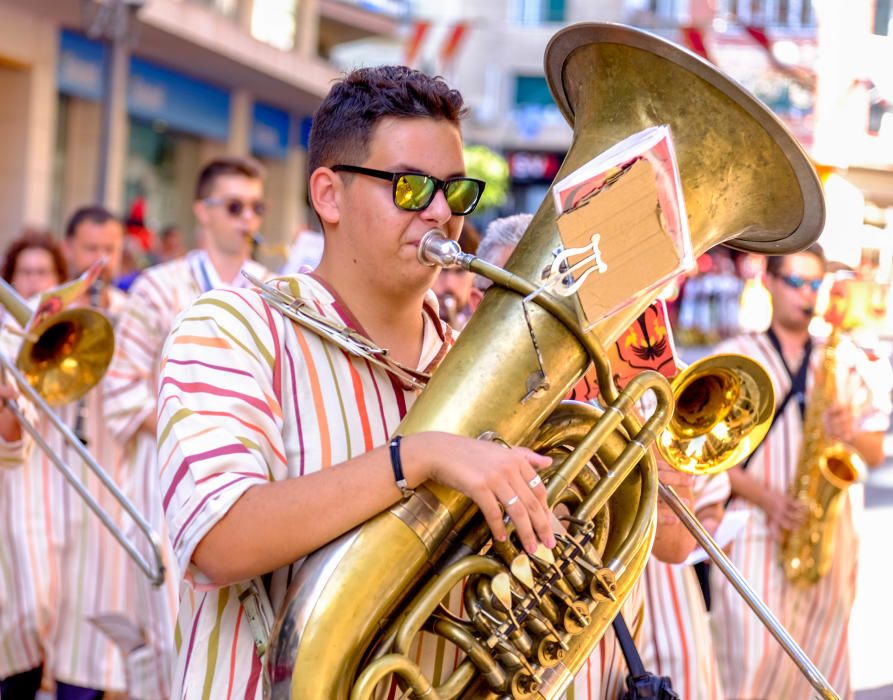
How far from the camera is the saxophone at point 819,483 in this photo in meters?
5.30

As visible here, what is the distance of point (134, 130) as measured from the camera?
20797 millimetres

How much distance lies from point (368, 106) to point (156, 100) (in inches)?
729

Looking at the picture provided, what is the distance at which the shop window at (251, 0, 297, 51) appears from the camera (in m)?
22.1

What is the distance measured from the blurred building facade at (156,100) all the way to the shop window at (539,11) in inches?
543

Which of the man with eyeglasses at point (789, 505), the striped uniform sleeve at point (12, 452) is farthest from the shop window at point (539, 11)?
the striped uniform sleeve at point (12, 452)

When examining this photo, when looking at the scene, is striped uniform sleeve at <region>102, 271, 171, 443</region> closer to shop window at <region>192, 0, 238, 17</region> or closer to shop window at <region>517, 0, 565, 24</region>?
shop window at <region>192, 0, 238, 17</region>

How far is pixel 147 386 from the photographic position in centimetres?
539

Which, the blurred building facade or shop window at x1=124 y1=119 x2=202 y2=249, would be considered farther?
shop window at x1=124 y1=119 x2=202 y2=249

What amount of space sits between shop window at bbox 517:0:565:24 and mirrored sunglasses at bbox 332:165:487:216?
39427mm

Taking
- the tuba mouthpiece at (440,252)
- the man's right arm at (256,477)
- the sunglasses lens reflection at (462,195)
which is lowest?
the man's right arm at (256,477)

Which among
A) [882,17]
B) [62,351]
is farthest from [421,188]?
[882,17]

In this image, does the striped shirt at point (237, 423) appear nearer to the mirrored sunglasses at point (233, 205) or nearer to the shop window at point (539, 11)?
the mirrored sunglasses at point (233, 205)

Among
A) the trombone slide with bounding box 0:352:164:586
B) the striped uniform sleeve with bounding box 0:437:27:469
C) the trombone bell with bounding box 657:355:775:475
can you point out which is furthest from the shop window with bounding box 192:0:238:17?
the trombone bell with bounding box 657:355:775:475

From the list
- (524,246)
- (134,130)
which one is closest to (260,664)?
(524,246)
